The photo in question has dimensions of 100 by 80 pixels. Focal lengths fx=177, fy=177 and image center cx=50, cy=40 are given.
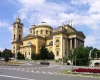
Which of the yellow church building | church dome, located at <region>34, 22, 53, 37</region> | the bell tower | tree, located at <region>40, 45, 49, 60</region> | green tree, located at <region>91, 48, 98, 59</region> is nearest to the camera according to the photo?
tree, located at <region>40, 45, 49, 60</region>

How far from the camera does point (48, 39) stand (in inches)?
3920

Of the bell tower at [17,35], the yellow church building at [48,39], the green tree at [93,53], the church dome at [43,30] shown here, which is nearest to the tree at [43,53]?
the yellow church building at [48,39]

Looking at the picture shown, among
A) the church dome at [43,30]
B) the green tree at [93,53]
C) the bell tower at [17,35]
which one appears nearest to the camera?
the green tree at [93,53]

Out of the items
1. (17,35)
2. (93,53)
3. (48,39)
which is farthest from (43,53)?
(17,35)

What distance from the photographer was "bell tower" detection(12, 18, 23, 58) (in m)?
109

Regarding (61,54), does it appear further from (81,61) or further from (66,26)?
(81,61)

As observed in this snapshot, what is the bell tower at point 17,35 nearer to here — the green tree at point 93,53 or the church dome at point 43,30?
the church dome at point 43,30

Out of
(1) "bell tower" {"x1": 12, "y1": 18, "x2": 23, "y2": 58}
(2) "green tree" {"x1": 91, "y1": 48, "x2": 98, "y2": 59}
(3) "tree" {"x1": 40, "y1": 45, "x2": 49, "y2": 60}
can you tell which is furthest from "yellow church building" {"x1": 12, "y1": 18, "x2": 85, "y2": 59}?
(3) "tree" {"x1": 40, "y1": 45, "x2": 49, "y2": 60}

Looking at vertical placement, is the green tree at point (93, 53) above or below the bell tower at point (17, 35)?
below

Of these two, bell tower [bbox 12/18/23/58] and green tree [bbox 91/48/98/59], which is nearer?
green tree [bbox 91/48/98/59]

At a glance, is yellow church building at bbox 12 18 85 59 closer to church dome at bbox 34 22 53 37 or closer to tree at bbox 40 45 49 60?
church dome at bbox 34 22 53 37

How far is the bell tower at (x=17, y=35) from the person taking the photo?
359 ft

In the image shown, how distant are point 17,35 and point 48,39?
24371mm

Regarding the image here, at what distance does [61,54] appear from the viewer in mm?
85875
